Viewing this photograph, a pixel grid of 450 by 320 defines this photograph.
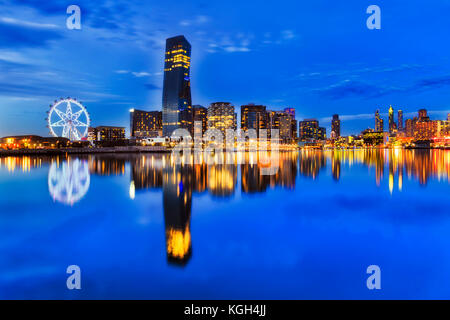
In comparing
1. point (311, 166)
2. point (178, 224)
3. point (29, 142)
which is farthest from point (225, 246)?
point (29, 142)

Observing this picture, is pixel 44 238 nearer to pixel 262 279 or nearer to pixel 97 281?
pixel 97 281

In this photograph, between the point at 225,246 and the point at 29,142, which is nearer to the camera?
the point at 225,246

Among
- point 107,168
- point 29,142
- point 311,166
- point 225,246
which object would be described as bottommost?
point 225,246

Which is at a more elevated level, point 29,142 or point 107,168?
point 29,142

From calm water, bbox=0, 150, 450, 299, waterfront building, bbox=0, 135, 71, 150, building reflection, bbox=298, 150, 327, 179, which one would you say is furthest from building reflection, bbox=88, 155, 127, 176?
waterfront building, bbox=0, 135, 71, 150

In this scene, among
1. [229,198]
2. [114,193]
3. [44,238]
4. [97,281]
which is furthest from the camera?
[114,193]

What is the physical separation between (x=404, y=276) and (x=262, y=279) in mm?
3970

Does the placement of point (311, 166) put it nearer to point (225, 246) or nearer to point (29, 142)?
point (225, 246)

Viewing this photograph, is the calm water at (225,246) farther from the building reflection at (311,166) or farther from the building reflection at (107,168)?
the building reflection at (107,168)

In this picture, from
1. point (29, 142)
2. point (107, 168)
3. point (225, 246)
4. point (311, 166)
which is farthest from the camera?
point (29, 142)

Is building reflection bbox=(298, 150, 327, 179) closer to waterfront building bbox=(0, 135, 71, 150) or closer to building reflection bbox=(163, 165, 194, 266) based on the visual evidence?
building reflection bbox=(163, 165, 194, 266)

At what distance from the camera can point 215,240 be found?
10.9 meters

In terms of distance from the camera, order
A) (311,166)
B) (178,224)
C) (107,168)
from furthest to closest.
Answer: (311,166), (107,168), (178,224)
